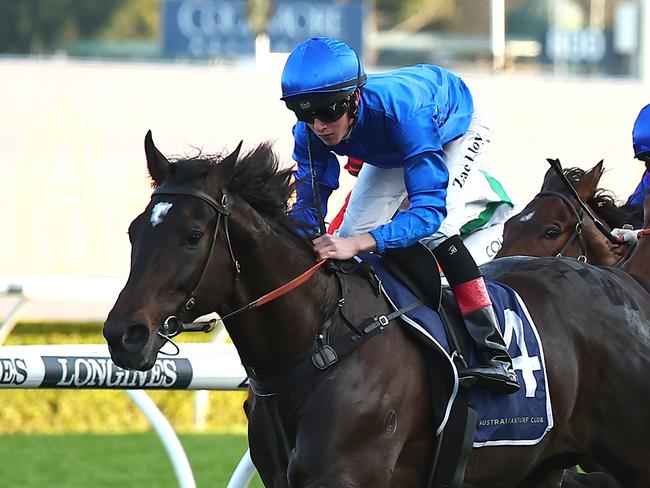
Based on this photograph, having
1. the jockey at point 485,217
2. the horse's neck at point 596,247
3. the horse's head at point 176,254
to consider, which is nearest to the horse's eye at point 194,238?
the horse's head at point 176,254

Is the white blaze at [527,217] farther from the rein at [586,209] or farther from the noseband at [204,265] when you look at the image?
the noseband at [204,265]

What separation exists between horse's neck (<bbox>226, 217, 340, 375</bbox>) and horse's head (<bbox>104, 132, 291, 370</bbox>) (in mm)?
65

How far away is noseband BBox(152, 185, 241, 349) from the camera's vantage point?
3150 mm

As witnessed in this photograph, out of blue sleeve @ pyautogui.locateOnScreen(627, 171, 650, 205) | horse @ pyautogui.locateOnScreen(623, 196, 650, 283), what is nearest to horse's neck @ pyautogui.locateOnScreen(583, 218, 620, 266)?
blue sleeve @ pyautogui.locateOnScreen(627, 171, 650, 205)

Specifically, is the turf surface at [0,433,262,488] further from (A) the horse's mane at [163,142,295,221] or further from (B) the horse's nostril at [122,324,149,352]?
(B) the horse's nostril at [122,324,149,352]

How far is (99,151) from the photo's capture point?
1206 cm

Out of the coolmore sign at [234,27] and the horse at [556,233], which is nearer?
the horse at [556,233]

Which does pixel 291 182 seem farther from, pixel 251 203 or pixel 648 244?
pixel 648 244

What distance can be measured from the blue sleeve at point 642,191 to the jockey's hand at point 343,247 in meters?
2.04

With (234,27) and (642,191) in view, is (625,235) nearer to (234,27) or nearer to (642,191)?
(642,191)

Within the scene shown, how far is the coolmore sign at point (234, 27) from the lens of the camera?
15.2 meters

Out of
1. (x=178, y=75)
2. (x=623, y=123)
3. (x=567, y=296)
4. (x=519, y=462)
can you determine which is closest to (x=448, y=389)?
(x=519, y=462)

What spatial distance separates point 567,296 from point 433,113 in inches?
32.0

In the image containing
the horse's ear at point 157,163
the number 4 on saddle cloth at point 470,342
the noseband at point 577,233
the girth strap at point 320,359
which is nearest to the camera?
the horse's ear at point 157,163
